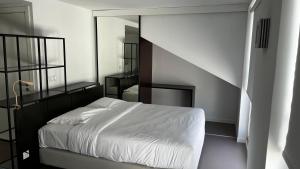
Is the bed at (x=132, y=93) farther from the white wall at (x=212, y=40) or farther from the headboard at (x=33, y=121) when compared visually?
the headboard at (x=33, y=121)

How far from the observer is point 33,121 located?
264cm

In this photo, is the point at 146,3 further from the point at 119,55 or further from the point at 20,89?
the point at 20,89

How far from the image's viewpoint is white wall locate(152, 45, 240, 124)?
15.0 ft

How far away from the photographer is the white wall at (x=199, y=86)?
4559 millimetres

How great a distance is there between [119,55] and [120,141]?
7.63 feet

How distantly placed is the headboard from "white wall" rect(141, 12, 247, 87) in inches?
84.4

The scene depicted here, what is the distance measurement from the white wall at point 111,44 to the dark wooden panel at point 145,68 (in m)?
0.41

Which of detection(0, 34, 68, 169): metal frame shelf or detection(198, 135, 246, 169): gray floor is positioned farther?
detection(198, 135, 246, 169): gray floor

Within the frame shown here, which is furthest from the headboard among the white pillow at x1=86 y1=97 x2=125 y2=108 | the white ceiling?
the white ceiling

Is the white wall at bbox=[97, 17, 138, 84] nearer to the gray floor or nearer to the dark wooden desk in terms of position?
the dark wooden desk

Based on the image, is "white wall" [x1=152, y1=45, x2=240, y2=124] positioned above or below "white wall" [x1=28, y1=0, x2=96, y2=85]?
below

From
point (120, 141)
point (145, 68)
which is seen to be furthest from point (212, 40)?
point (120, 141)

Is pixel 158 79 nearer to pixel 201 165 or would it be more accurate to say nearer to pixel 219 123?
pixel 219 123

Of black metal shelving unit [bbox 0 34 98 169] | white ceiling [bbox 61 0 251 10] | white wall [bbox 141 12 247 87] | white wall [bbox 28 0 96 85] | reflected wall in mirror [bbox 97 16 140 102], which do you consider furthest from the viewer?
reflected wall in mirror [bbox 97 16 140 102]
